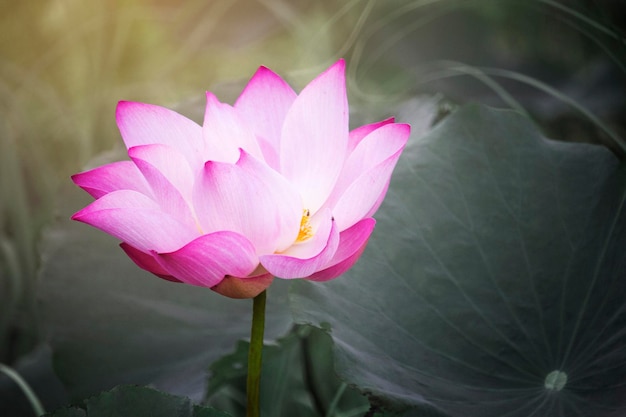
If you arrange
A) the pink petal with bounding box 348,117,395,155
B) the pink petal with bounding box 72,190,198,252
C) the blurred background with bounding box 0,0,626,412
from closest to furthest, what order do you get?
the pink petal with bounding box 72,190,198,252, the pink petal with bounding box 348,117,395,155, the blurred background with bounding box 0,0,626,412

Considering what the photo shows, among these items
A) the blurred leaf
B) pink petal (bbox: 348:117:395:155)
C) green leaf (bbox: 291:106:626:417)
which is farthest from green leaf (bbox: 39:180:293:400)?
pink petal (bbox: 348:117:395:155)

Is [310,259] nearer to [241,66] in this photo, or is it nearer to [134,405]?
[134,405]

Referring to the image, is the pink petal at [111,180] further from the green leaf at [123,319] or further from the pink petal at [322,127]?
the green leaf at [123,319]

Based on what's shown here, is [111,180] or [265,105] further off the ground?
[265,105]

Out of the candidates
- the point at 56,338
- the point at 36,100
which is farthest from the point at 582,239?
the point at 36,100

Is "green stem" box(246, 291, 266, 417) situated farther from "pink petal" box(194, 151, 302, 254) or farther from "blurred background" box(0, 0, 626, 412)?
"blurred background" box(0, 0, 626, 412)

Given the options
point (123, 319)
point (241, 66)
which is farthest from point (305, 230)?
point (241, 66)

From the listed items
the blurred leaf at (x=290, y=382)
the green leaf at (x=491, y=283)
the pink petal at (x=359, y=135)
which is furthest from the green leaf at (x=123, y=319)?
the pink petal at (x=359, y=135)
